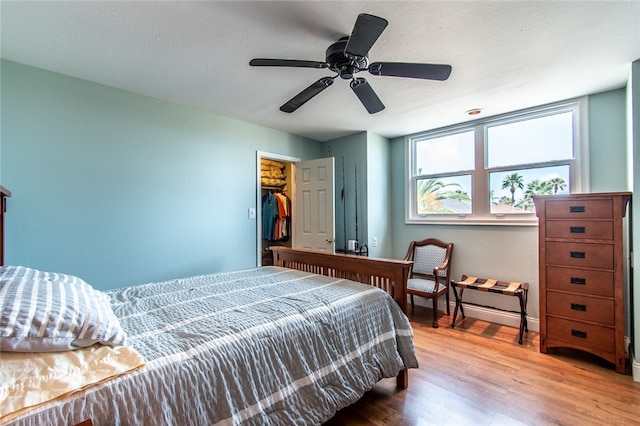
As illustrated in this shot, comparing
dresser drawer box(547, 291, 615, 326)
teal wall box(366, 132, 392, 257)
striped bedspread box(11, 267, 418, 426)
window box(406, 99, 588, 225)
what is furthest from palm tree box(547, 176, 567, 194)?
striped bedspread box(11, 267, 418, 426)

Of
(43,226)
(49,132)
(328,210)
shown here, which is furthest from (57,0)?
(328,210)

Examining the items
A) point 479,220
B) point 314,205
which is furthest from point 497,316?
point 314,205

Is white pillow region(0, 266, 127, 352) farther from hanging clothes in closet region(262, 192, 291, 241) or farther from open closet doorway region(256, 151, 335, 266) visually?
hanging clothes in closet region(262, 192, 291, 241)

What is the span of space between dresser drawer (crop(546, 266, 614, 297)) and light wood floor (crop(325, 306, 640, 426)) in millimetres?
566

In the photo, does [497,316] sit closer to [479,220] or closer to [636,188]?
[479,220]

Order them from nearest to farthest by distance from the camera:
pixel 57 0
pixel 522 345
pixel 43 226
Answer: pixel 57 0 → pixel 43 226 → pixel 522 345

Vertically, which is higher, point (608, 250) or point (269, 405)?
point (608, 250)

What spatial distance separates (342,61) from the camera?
165cm

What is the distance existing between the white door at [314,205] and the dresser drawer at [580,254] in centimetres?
215

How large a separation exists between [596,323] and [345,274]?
1954 mm

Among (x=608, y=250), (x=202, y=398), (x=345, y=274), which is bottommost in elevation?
(x=202, y=398)

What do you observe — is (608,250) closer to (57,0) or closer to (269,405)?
(269,405)

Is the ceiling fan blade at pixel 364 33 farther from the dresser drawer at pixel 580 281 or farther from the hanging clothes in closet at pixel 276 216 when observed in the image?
the hanging clothes in closet at pixel 276 216

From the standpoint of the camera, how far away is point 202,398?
104 cm
